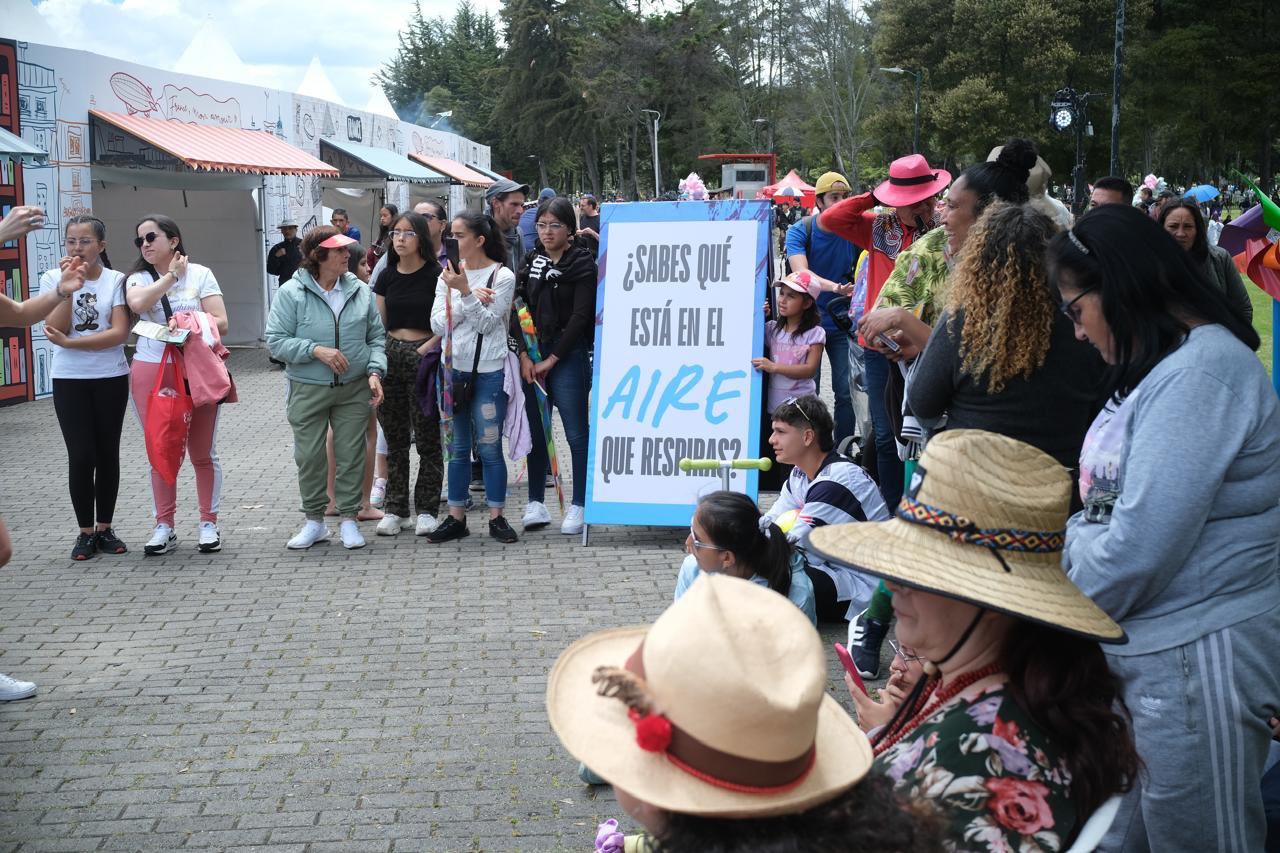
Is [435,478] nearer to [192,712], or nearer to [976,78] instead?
[192,712]

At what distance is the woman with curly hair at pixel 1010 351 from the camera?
351cm

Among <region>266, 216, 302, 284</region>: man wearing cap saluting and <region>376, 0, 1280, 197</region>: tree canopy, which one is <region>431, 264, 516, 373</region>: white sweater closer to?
<region>266, 216, 302, 284</region>: man wearing cap saluting

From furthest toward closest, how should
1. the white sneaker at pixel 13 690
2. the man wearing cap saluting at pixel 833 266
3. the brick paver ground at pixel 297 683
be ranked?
1. the man wearing cap saluting at pixel 833 266
2. the white sneaker at pixel 13 690
3. the brick paver ground at pixel 297 683

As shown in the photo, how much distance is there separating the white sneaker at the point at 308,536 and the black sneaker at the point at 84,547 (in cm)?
116

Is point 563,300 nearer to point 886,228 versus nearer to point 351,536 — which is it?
point 351,536

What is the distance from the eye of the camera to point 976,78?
4775cm

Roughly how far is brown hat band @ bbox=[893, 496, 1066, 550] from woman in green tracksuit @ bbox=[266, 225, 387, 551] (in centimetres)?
560

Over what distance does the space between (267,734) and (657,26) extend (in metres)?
70.1

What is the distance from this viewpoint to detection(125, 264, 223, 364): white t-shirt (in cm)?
710

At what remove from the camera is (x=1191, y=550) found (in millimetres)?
2482

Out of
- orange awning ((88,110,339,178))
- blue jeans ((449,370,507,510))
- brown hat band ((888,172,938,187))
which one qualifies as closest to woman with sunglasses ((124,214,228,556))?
blue jeans ((449,370,507,510))

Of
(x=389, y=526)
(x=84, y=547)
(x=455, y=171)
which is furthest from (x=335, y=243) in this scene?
(x=455, y=171)

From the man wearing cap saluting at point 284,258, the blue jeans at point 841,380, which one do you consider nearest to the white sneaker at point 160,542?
the blue jeans at point 841,380

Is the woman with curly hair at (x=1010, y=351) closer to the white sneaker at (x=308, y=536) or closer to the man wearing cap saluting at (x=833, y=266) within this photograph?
the man wearing cap saluting at (x=833, y=266)
